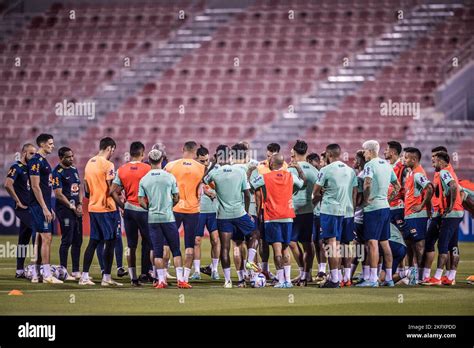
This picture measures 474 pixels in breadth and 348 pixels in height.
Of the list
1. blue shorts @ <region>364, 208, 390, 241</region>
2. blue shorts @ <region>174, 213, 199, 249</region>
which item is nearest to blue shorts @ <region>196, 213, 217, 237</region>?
blue shorts @ <region>174, 213, 199, 249</region>

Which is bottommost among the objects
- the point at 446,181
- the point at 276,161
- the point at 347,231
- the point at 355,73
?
the point at 347,231

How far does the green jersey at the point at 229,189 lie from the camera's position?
16.0m

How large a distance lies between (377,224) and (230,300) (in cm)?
305

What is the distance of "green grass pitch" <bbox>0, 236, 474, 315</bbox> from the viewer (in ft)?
43.1

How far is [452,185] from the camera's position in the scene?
645 inches

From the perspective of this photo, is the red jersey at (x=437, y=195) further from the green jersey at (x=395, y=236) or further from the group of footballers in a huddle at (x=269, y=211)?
the green jersey at (x=395, y=236)

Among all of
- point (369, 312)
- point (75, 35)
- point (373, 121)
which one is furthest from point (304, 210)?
point (75, 35)

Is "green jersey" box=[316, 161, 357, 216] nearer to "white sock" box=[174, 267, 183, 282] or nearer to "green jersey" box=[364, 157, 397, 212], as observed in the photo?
"green jersey" box=[364, 157, 397, 212]

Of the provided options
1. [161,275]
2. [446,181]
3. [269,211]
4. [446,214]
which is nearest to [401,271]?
[446,214]

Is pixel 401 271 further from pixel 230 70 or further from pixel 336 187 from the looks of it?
pixel 230 70

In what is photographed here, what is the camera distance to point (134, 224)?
53.8ft
